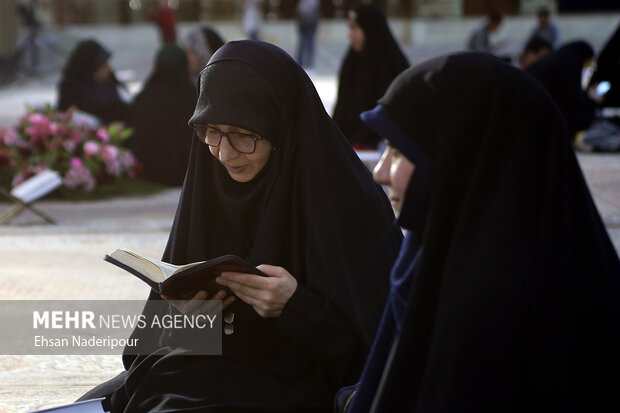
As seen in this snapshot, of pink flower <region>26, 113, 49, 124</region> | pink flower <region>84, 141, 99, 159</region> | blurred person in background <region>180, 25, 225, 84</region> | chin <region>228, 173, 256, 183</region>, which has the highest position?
chin <region>228, 173, 256, 183</region>

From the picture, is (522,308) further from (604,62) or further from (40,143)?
(604,62)

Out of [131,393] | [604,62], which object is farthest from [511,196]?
[604,62]

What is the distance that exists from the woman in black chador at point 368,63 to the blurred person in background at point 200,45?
1.07 m

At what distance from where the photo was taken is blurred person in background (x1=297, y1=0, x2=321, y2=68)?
20.3 m

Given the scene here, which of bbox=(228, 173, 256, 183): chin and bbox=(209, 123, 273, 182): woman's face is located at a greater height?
bbox=(209, 123, 273, 182): woman's face

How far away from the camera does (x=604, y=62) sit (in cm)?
1152

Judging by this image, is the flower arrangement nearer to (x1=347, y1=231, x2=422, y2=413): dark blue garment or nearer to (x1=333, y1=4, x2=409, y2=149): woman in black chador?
(x1=333, y1=4, x2=409, y2=149): woman in black chador

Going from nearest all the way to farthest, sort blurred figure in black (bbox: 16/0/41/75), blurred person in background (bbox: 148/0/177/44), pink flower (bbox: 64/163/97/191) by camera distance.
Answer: pink flower (bbox: 64/163/97/191) → blurred person in background (bbox: 148/0/177/44) → blurred figure in black (bbox: 16/0/41/75)

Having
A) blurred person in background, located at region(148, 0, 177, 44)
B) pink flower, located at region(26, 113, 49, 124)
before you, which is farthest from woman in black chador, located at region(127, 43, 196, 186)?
blurred person in background, located at region(148, 0, 177, 44)

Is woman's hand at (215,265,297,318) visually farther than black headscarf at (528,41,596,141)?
No

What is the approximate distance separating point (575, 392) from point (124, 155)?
669 centimetres

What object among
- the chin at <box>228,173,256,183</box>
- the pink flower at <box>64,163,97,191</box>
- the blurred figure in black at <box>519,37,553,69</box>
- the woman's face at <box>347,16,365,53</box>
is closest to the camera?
the chin at <box>228,173,256,183</box>

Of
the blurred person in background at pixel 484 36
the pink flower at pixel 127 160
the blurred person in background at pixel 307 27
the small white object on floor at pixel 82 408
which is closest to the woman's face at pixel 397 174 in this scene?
the small white object on floor at pixel 82 408

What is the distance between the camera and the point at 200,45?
8.84 meters
